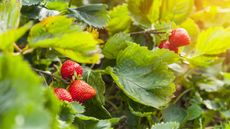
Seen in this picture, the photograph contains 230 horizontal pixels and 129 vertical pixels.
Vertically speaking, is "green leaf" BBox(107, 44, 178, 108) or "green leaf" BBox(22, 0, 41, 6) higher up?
"green leaf" BBox(22, 0, 41, 6)

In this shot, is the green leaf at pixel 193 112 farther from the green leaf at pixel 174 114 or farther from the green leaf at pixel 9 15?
the green leaf at pixel 9 15

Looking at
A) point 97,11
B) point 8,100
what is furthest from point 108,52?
point 8,100

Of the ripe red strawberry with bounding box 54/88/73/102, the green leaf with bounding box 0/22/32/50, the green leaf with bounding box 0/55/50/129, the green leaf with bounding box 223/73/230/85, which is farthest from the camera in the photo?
the green leaf with bounding box 223/73/230/85

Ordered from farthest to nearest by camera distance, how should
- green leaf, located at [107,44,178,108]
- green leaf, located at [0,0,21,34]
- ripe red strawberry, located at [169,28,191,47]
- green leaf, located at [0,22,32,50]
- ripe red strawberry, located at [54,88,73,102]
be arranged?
ripe red strawberry, located at [169,28,191,47] → green leaf, located at [107,44,178,108] → ripe red strawberry, located at [54,88,73,102] → green leaf, located at [0,0,21,34] → green leaf, located at [0,22,32,50]

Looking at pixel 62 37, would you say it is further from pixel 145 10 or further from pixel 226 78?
pixel 226 78

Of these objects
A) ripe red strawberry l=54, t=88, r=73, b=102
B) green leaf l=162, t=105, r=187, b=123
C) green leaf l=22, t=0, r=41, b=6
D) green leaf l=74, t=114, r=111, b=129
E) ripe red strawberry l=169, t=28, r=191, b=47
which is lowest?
green leaf l=162, t=105, r=187, b=123

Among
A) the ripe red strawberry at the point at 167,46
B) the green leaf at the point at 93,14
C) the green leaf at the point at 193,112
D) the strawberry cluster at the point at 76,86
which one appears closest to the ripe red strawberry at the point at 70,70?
the strawberry cluster at the point at 76,86

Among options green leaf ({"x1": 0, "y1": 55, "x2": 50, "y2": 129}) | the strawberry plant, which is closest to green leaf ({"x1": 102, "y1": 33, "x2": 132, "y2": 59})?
the strawberry plant

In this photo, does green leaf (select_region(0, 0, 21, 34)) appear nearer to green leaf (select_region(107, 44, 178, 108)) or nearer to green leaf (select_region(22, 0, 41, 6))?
green leaf (select_region(22, 0, 41, 6))
